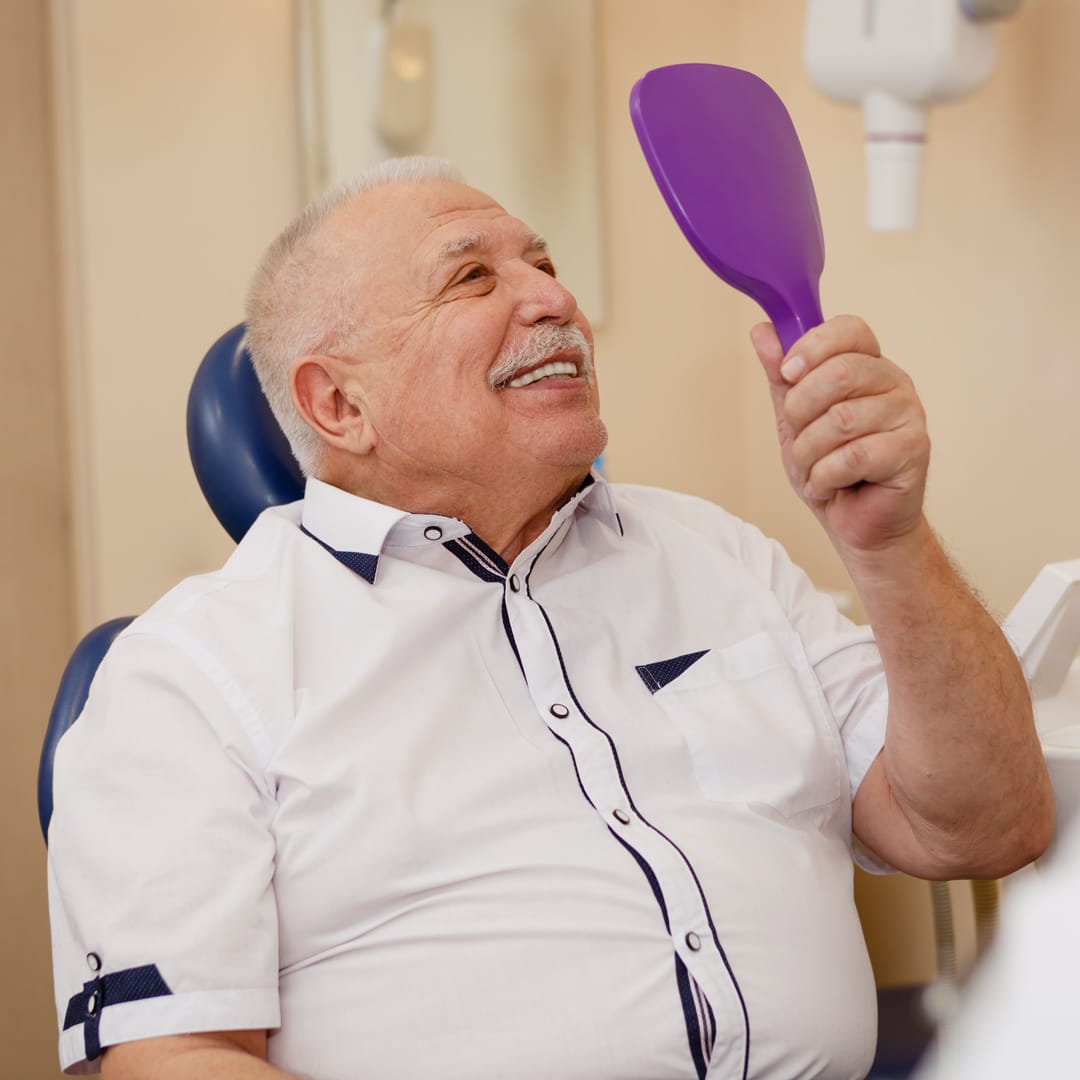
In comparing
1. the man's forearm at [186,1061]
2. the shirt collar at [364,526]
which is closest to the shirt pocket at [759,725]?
the shirt collar at [364,526]

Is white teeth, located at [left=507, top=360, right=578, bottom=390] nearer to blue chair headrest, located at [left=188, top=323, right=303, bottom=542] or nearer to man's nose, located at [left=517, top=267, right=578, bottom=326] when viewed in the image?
man's nose, located at [left=517, top=267, right=578, bottom=326]

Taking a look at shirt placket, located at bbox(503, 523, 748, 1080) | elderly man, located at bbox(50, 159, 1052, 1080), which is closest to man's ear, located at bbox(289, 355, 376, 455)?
elderly man, located at bbox(50, 159, 1052, 1080)

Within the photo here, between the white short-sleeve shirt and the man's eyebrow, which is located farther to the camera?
the man's eyebrow

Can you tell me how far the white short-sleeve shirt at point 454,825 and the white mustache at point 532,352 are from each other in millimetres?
151

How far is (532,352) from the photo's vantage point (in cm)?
121

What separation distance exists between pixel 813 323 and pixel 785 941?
0.51 metres

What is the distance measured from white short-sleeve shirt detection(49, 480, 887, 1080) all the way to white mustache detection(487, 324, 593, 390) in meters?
0.15

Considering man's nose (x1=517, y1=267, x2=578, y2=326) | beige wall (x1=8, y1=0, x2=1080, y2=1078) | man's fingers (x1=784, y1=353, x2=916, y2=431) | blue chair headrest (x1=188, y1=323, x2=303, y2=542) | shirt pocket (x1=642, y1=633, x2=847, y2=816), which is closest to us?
man's fingers (x1=784, y1=353, x2=916, y2=431)

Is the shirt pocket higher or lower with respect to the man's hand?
lower

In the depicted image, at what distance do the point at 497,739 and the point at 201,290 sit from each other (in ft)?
3.85

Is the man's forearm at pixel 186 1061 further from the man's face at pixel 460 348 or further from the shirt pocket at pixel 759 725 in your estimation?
the man's face at pixel 460 348

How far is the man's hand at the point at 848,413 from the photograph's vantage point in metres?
0.83

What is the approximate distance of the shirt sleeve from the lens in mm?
914

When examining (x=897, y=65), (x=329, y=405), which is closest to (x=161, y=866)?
(x=329, y=405)
